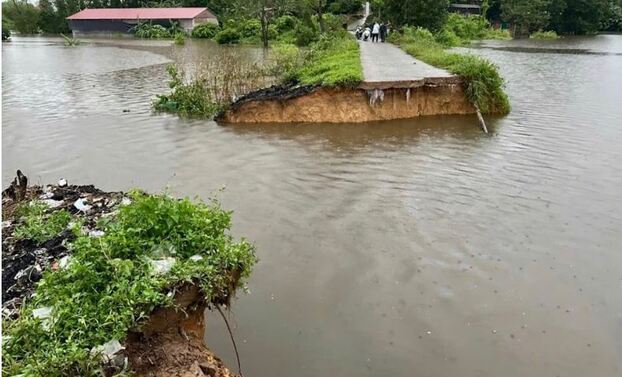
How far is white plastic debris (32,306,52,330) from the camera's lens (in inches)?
123

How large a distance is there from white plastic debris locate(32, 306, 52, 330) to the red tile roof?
181 ft

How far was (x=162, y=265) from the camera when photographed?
12.0 feet

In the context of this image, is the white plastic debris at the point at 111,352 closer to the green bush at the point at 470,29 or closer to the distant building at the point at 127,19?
the green bush at the point at 470,29

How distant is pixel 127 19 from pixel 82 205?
190ft

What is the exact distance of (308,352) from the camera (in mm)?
4449

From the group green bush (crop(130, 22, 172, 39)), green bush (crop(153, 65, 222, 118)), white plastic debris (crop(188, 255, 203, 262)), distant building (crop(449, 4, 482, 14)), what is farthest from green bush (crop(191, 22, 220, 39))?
white plastic debris (crop(188, 255, 203, 262))

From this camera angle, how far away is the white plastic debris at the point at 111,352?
3051 millimetres

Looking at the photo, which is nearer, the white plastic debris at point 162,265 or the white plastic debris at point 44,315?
the white plastic debris at point 44,315

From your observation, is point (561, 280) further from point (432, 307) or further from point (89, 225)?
point (89, 225)

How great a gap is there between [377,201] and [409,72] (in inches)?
310

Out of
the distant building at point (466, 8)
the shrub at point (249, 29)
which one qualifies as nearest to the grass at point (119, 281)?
the shrub at point (249, 29)

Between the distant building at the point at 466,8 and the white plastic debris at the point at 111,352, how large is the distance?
61.6m

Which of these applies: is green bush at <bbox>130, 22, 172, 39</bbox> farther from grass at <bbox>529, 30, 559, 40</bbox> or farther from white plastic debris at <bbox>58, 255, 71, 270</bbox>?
white plastic debris at <bbox>58, 255, 71, 270</bbox>

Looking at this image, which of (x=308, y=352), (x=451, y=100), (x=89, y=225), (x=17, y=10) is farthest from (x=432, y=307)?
(x=17, y=10)
